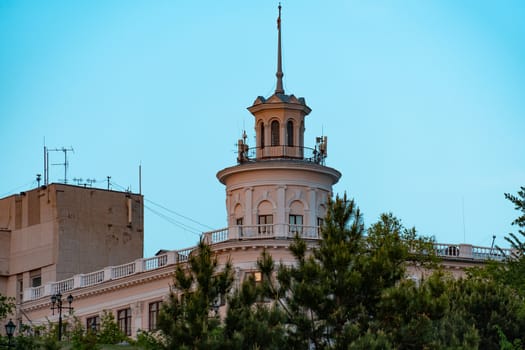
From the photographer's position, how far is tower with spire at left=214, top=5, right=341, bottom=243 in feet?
360

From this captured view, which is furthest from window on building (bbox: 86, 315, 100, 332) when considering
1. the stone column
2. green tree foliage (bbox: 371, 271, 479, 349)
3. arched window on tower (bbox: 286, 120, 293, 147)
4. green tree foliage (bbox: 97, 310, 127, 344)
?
green tree foliage (bbox: 371, 271, 479, 349)

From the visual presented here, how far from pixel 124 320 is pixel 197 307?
37.4 m

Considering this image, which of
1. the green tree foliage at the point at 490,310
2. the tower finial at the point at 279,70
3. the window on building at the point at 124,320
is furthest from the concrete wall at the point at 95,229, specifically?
the green tree foliage at the point at 490,310

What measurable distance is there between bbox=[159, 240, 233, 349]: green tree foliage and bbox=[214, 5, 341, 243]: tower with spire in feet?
98.0

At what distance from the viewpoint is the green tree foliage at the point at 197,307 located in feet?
246

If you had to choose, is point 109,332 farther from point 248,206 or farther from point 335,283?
point 335,283

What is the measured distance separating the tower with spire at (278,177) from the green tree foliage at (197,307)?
98.0 feet

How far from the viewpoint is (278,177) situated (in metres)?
110

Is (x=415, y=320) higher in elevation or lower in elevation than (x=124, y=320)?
lower

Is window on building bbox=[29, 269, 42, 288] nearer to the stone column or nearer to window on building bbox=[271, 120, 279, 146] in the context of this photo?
the stone column

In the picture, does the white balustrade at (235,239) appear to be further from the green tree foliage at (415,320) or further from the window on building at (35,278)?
the green tree foliage at (415,320)

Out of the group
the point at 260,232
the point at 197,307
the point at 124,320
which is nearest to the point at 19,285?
the point at 124,320

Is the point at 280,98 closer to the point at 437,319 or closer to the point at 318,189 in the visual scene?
the point at 318,189

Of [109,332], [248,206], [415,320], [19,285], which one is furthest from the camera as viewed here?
[19,285]
